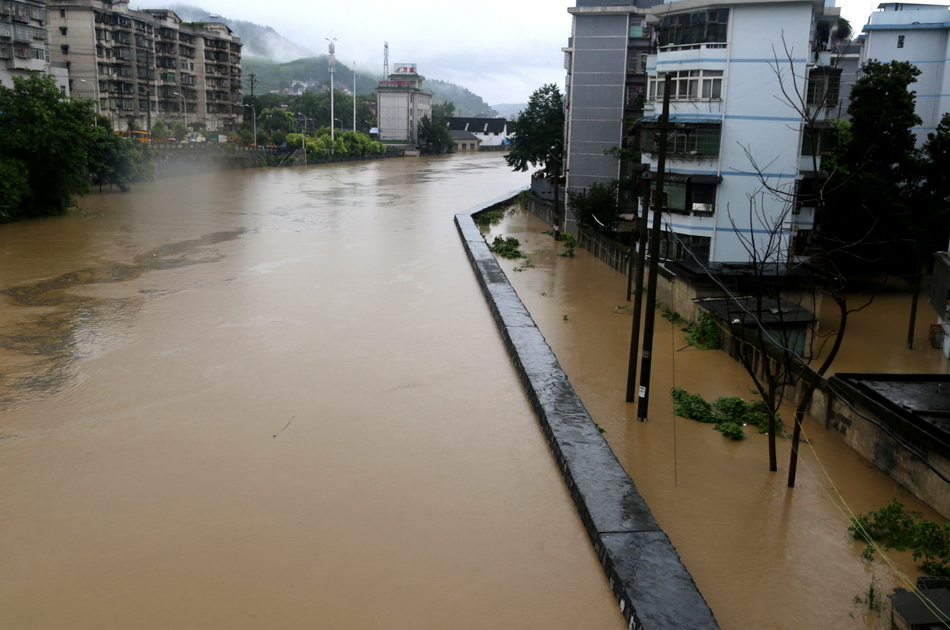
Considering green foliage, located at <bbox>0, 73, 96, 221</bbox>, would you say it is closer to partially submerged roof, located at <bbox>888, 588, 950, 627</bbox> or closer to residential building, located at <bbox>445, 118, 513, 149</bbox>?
partially submerged roof, located at <bbox>888, 588, 950, 627</bbox>

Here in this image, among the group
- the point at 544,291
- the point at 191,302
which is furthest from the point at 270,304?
the point at 544,291

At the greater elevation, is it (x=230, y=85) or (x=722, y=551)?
(x=230, y=85)

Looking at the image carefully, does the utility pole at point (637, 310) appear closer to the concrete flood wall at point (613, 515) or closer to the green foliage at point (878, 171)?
the concrete flood wall at point (613, 515)

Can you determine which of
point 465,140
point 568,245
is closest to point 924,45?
point 568,245

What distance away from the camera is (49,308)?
15.8 meters

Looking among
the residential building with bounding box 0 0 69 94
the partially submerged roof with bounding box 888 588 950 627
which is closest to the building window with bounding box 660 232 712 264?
the partially submerged roof with bounding box 888 588 950 627

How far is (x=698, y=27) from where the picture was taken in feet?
62.1

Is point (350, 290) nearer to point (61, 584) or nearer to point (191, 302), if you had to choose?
point (191, 302)

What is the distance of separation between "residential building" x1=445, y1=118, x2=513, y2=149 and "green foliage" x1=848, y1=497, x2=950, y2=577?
347ft

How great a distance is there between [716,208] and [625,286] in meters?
3.27

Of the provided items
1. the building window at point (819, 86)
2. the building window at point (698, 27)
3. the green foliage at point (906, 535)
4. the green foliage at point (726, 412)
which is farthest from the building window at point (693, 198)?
the green foliage at point (906, 535)

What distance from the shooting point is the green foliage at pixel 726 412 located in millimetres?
10445

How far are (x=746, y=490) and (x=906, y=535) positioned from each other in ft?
5.47

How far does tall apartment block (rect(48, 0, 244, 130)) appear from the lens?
5162cm
